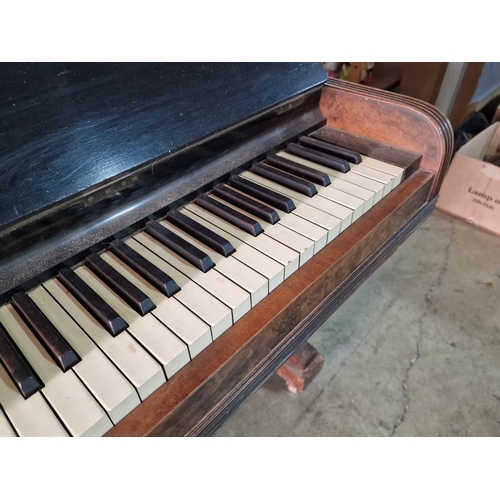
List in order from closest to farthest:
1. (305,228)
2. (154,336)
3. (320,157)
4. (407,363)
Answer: (154,336) < (305,228) < (320,157) < (407,363)

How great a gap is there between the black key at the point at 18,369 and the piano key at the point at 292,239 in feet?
1.85

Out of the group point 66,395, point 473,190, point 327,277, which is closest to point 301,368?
point 327,277

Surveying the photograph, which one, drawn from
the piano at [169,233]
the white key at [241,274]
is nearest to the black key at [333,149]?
the piano at [169,233]

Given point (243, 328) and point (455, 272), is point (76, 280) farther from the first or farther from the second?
point (455, 272)

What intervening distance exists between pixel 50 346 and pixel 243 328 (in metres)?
0.36

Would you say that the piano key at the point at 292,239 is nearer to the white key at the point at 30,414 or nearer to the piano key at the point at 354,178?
the piano key at the point at 354,178

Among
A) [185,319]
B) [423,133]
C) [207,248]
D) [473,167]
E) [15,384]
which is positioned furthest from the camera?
[473,167]

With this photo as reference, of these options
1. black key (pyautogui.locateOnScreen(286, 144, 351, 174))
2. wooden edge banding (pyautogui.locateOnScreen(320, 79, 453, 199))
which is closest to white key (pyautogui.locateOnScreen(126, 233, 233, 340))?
black key (pyautogui.locateOnScreen(286, 144, 351, 174))

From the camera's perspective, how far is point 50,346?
687 mm

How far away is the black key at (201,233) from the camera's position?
881mm

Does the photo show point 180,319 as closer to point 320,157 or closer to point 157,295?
point 157,295

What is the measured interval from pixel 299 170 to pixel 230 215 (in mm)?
289

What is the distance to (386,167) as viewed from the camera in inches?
45.5
